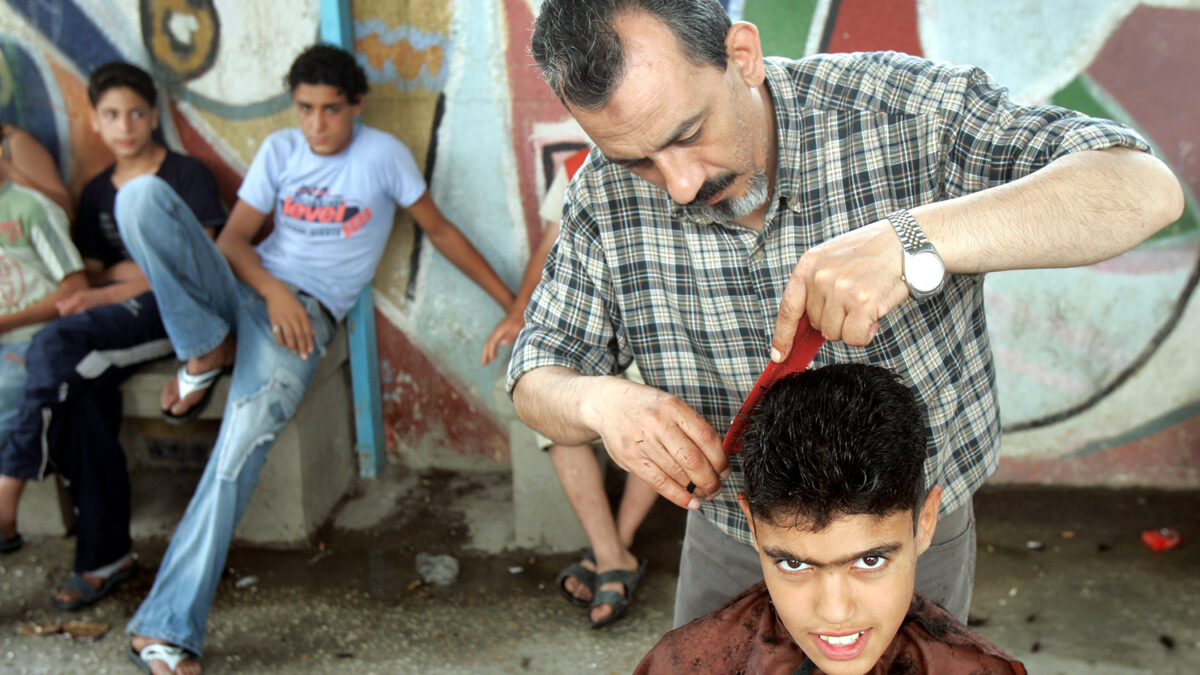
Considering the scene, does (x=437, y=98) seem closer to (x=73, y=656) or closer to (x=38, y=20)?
(x=38, y=20)

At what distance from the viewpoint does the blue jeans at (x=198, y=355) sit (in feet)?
9.20

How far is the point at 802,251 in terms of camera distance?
1.52 metres

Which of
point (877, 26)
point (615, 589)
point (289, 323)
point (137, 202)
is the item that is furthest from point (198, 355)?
point (877, 26)

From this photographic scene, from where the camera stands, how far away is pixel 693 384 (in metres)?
1.66

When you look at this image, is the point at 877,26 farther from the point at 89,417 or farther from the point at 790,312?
the point at 89,417

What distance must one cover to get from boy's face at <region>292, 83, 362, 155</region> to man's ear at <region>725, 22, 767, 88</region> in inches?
86.7

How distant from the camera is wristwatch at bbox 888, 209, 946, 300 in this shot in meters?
1.20

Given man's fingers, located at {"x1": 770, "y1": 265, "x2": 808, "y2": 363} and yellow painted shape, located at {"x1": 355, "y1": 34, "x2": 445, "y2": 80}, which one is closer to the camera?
man's fingers, located at {"x1": 770, "y1": 265, "x2": 808, "y2": 363}

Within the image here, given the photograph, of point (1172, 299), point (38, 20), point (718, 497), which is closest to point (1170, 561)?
point (1172, 299)

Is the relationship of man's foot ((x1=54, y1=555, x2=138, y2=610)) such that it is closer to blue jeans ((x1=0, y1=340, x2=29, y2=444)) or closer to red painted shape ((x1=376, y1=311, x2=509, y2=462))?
blue jeans ((x1=0, y1=340, x2=29, y2=444))

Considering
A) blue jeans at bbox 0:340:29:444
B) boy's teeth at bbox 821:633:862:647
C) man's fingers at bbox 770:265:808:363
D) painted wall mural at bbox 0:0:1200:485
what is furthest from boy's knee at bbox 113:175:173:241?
boy's teeth at bbox 821:633:862:647

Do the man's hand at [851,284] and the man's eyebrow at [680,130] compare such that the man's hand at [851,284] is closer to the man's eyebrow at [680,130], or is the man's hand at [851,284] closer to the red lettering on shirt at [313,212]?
the man's eyebrow at [680,130]

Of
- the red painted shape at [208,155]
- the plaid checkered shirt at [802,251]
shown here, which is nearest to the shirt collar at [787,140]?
the plaid checkered shirt at [802,251]

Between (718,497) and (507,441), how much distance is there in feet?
7.57
